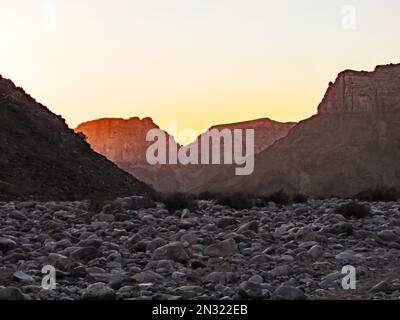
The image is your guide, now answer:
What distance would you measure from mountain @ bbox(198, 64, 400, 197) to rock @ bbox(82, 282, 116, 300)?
6503 cm

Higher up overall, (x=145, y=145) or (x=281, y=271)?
(x=145, y=145)

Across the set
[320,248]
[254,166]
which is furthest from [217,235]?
[254,166]

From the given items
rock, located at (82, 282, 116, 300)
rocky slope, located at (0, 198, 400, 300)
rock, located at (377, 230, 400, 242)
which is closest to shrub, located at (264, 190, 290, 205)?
rocky slope, located at (0, 198, 400, 300)

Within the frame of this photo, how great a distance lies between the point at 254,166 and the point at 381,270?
9392cm

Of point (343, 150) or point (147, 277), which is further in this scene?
point (343, 150)

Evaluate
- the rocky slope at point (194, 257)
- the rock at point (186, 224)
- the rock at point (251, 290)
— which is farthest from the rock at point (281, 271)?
the rock at point (186, 224)

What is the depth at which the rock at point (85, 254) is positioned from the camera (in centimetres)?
614

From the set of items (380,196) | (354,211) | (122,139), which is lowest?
(354,211)

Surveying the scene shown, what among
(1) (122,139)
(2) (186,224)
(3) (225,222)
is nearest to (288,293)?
(2) (186,224)

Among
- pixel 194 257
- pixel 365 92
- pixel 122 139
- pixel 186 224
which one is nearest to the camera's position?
pixel 194 257

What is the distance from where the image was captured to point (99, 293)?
14.8 ft

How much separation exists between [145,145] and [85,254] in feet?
522

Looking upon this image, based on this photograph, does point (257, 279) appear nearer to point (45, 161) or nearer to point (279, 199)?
point (279, 199)
